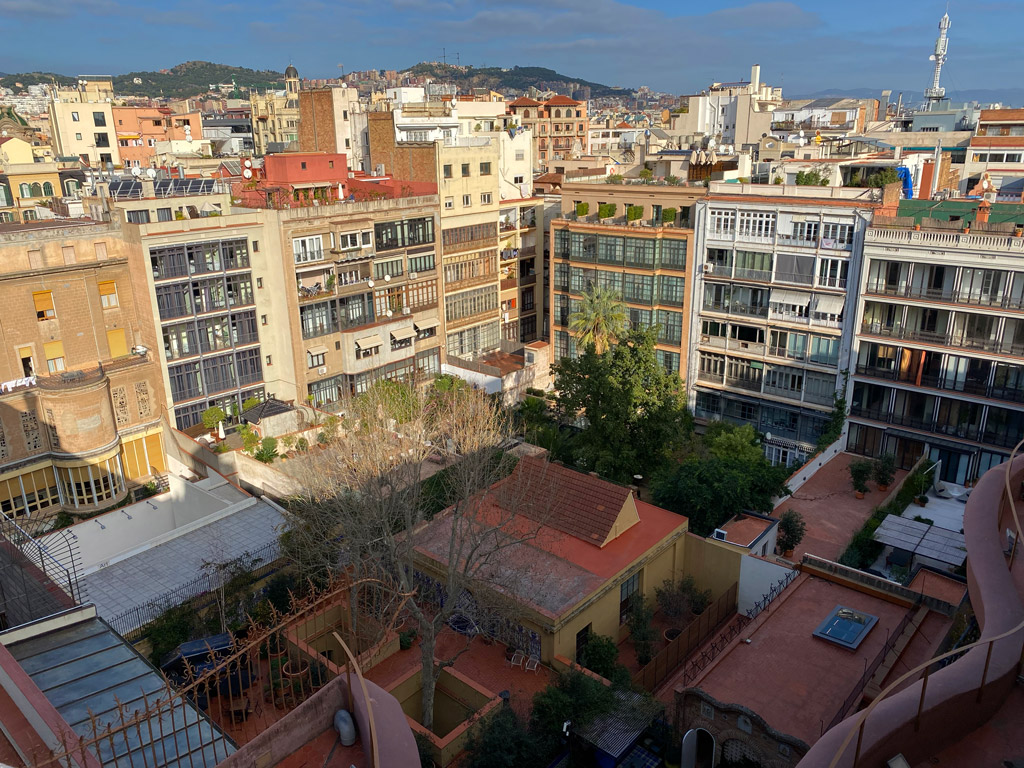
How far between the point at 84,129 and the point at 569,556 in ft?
307

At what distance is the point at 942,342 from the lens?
41156mm

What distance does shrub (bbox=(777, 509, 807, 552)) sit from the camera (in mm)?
32656

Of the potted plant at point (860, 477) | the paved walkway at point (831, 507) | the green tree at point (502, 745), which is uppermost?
the green tree at point (502, 745)

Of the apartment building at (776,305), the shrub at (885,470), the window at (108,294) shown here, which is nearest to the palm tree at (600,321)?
the apartment building at (776,305)

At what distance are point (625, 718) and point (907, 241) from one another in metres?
31.0

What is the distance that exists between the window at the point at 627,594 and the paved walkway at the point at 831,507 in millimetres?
8314

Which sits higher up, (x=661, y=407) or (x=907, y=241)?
(x=907, y=241)

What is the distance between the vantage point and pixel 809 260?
4462cm

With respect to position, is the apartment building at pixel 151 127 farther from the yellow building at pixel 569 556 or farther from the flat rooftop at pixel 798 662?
the flat rooftop at pixel 798 662

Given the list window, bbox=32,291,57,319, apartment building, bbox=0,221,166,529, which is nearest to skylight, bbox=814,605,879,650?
apartment building, bbox=0,221,166,529

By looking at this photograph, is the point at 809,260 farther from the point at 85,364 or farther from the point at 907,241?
the point at 85,364

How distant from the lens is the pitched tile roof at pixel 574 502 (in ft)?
98.6

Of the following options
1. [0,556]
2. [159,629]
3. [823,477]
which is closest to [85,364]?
[159,629]

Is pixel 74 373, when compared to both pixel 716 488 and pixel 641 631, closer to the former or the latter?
pixel 641 631
